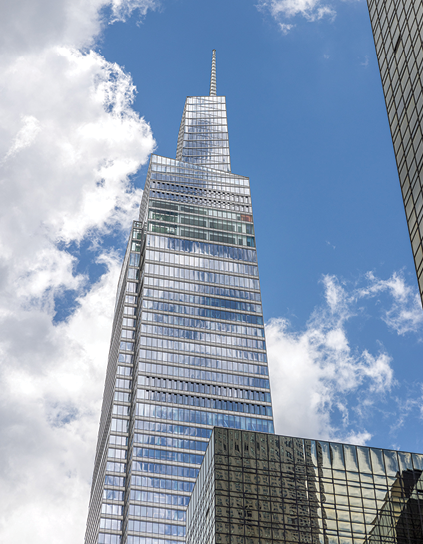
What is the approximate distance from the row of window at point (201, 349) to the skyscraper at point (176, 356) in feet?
0.79

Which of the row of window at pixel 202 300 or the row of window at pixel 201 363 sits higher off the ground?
the row of window at pixel 202 300

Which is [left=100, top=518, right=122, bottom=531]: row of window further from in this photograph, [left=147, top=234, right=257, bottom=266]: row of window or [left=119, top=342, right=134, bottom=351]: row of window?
[left=147, top=234, right=257, bottom=266]: row of window

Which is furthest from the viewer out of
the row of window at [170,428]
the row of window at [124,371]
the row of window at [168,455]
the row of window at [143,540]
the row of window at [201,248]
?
the row of window at [201,248]

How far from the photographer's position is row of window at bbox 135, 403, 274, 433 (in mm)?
150750

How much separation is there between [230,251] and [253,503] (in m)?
108

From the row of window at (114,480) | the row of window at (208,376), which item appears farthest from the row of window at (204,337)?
the row of window at (114,480)

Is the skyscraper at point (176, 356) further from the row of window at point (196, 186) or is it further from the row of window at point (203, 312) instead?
the row of window at point (196, 186)

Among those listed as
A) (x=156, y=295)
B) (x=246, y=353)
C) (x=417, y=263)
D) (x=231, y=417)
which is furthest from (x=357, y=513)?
(x=156, y=295)

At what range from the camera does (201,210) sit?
188750mm

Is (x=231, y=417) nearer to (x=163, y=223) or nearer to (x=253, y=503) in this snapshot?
(x=163, y=223)

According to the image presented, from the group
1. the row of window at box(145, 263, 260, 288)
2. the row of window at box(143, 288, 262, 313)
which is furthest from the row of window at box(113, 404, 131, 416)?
the row of window at box(145, 263, 260, 288)

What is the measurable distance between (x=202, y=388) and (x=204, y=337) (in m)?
12.8

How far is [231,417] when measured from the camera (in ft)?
500

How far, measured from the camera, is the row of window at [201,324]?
165 m
